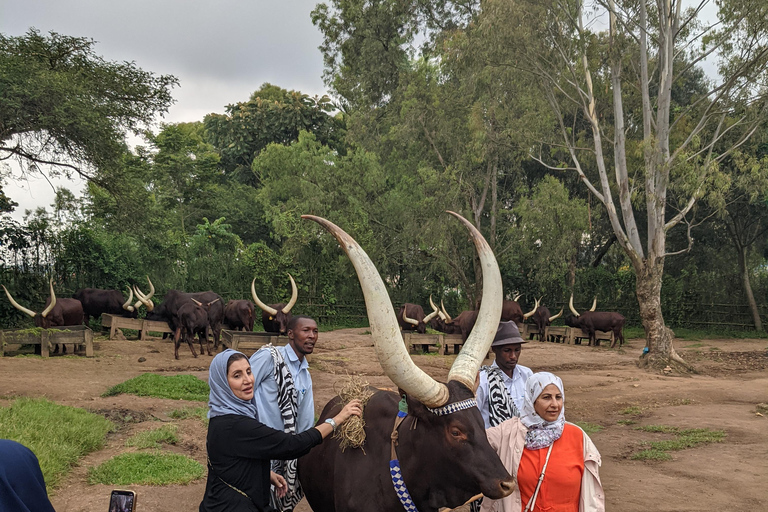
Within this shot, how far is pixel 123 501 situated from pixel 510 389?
7.81 feet

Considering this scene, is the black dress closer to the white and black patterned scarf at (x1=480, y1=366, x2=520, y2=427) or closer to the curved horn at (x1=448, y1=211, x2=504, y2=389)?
the curved horn at (x1=448, y1=211, x2=504, y2=389)

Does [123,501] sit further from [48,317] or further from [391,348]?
[48,317]

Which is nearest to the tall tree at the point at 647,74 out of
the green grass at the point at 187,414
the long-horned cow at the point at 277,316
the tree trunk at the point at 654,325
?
the tree trunk at the point at 654,325

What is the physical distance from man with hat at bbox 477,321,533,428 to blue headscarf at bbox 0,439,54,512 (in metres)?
2.49

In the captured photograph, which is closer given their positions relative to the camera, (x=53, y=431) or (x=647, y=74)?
(x=53, y=431)

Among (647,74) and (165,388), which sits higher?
(647,74)

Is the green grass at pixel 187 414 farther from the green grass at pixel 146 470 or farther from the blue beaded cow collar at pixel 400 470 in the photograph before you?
the blue beaded cow collar at pixel 400 470

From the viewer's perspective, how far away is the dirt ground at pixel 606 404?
5656 mm

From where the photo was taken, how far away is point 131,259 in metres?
19.6

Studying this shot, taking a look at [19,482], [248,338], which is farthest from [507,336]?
[248,338]

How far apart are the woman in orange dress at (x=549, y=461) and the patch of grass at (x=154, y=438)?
4.77 metres

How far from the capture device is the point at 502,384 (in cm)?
393

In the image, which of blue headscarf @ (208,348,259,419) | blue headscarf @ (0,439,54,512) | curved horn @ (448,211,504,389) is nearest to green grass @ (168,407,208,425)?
blue headscarf @ (208,348,259,419)

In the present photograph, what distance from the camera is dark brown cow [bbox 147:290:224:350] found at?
15227 mm
